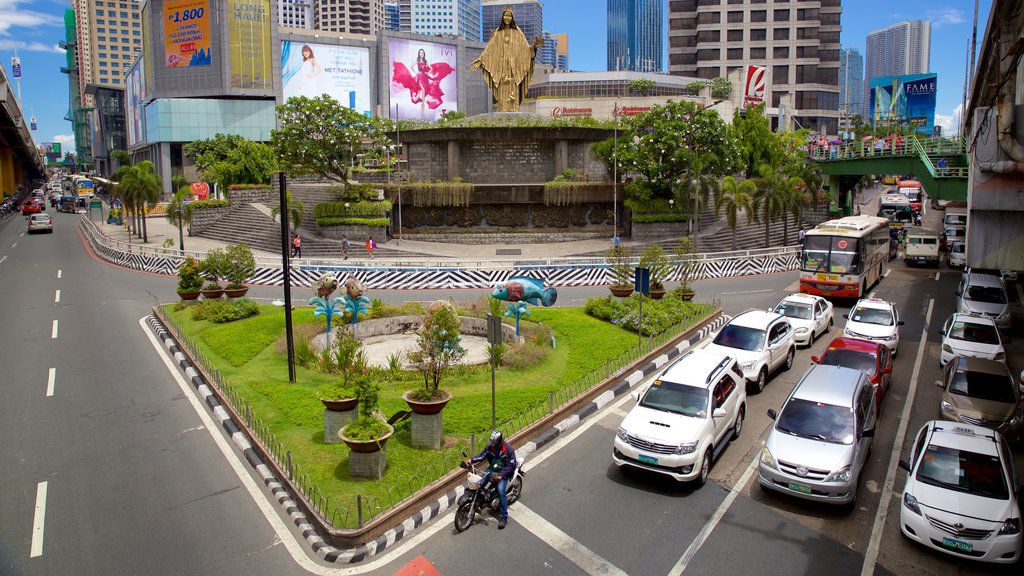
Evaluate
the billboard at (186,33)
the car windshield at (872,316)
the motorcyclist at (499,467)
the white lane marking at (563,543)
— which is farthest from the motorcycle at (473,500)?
the billboard at (186,33)

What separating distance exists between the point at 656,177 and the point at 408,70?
70.7 m

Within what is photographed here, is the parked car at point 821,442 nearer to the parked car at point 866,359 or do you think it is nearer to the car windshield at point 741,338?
the parked car at point 866,359

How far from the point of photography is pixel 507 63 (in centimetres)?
5206

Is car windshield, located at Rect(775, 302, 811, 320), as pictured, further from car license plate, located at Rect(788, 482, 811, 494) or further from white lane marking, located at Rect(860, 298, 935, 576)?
car license plate, located at Rect(788, 482, 811, 494)

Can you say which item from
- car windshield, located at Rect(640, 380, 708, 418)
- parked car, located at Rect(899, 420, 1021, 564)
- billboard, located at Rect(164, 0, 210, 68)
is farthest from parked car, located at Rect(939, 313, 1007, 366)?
billboard, located at Rect(164, 0, 210, 68)

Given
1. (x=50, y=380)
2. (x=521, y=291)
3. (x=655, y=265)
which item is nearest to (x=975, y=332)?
(x=655, y=265)

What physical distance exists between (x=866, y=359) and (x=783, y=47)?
91.1 m

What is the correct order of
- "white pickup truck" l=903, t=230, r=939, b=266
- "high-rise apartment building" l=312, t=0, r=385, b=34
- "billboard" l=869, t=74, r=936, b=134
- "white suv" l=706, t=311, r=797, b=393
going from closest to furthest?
"white suv" l=706, t=311, r=797, b=393
"white pickup truck" l=903, t=230, r=939, b=266
"billboard" l=869, t=74, r=936, b=134
"high-rise apartment building" l=312, t=0, r=385, b=34

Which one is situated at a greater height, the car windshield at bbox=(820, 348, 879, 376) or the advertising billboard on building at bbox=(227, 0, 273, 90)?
the advertising billboard on building at bbox=(227, 0, 273, 90)

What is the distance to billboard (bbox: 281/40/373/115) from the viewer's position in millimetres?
99750

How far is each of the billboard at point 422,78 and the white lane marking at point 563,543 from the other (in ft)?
322

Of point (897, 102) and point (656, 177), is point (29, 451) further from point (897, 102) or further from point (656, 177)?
point (897, 102)

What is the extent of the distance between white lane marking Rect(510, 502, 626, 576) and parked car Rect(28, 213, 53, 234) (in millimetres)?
59403

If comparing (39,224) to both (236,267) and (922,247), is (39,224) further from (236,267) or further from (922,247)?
(922,247)
